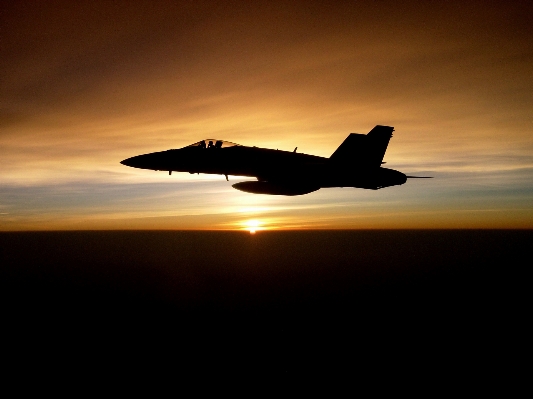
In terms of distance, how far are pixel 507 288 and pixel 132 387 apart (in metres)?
158

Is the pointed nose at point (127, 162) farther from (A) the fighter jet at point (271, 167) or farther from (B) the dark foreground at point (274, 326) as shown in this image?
(B) the dark foreground at point (274, 326)

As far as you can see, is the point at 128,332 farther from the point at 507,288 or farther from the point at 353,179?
the point at 507,288

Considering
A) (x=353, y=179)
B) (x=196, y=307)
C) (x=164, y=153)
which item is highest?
(x=164, y=153)

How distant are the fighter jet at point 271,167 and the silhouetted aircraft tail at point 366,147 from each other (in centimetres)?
93

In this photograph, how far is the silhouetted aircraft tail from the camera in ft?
94.4

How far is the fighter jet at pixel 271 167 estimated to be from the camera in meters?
25.1

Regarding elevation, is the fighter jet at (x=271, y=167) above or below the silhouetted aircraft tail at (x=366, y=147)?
below

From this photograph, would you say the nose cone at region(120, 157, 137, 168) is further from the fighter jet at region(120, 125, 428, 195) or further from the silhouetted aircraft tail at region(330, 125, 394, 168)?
the silhouetted aircraft tail at region(330, 125, 394, 168)

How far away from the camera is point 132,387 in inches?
3081

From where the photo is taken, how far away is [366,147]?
28844 mm

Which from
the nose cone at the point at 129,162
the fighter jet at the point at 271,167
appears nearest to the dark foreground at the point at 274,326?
the fighter jet at the point at 271,167

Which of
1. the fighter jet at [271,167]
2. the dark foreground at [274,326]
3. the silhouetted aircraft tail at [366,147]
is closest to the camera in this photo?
the fighter jet at [271,167]

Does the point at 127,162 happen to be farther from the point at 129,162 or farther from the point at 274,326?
the point at 274,326

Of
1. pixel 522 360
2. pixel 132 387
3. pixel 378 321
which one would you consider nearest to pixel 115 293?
pixel 132 387
